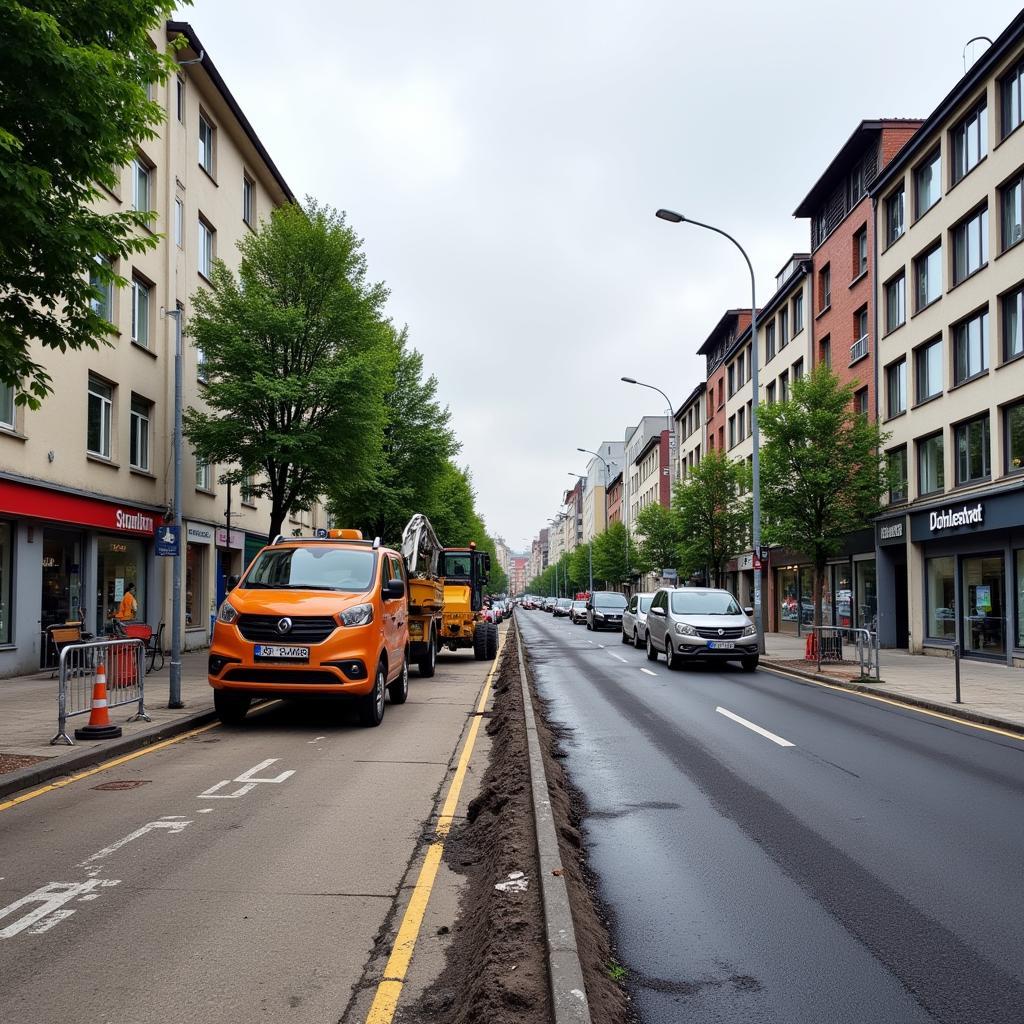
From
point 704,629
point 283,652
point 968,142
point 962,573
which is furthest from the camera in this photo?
point 968,142

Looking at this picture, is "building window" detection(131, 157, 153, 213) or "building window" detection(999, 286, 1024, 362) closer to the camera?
"building window" detection(999, 286, 1024, 362)

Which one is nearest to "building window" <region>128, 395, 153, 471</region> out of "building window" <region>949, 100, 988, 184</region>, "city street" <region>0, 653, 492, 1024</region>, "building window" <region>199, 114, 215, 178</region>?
"building window" <region>199, 114, 215, 178</region>

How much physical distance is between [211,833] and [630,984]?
11.3 ft

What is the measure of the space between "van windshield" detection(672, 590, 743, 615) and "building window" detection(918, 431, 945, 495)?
8.45 meters

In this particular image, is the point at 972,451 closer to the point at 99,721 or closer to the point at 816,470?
the point at 816,470

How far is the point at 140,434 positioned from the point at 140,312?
3.09 metres

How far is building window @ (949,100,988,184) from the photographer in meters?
23.8

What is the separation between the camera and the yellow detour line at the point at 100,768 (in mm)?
7363

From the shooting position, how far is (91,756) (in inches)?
348

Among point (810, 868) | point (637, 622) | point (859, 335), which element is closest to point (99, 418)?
point (637, 622)

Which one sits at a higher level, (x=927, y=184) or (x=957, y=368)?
(x=927, y=184)

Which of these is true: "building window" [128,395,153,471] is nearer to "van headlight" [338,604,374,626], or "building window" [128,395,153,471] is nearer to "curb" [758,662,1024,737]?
"van headlight" [338,604,374,626]

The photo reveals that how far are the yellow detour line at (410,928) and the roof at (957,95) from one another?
74.5 feet

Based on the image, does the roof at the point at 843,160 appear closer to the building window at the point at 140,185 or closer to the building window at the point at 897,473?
the building window at the point at 897,473
